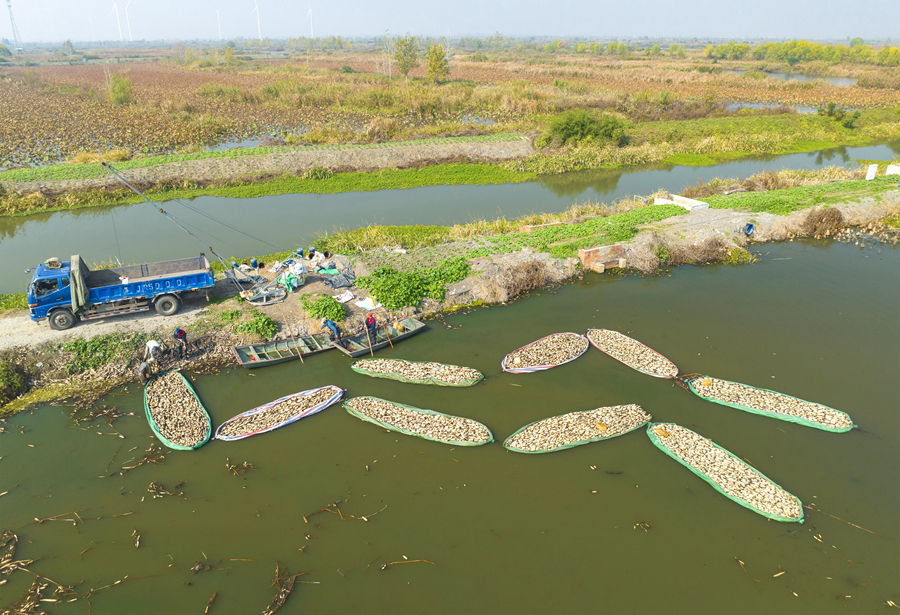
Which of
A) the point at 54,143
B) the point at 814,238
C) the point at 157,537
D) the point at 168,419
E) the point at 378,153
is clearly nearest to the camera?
the point at 157,537

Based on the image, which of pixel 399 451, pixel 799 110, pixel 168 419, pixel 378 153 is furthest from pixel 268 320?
pixel 799 110

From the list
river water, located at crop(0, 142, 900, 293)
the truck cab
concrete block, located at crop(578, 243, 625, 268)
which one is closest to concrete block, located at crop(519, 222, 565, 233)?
river water, located at crop(0, 142, 900, 293)

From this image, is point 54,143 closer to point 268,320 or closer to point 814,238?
point 268,320

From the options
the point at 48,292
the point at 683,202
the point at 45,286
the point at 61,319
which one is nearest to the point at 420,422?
the point at 61,319

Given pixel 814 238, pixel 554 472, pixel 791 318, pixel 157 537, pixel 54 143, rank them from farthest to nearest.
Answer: pixel 54 143, pixel 814 238, pixel 791 318, pixel 554 472, pixel 157 537

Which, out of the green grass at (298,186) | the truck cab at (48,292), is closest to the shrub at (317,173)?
the green grass at (298,186)

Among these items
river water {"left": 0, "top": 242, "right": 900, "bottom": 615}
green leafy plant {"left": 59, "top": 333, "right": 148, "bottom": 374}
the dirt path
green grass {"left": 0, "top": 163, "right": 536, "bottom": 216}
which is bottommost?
river water {"left": 0, "top": 242, "right": 900, "bottom": 615}

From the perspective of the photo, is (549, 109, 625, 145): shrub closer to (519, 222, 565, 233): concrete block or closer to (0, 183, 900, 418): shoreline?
(0, 183, 900, 418): shoreline
